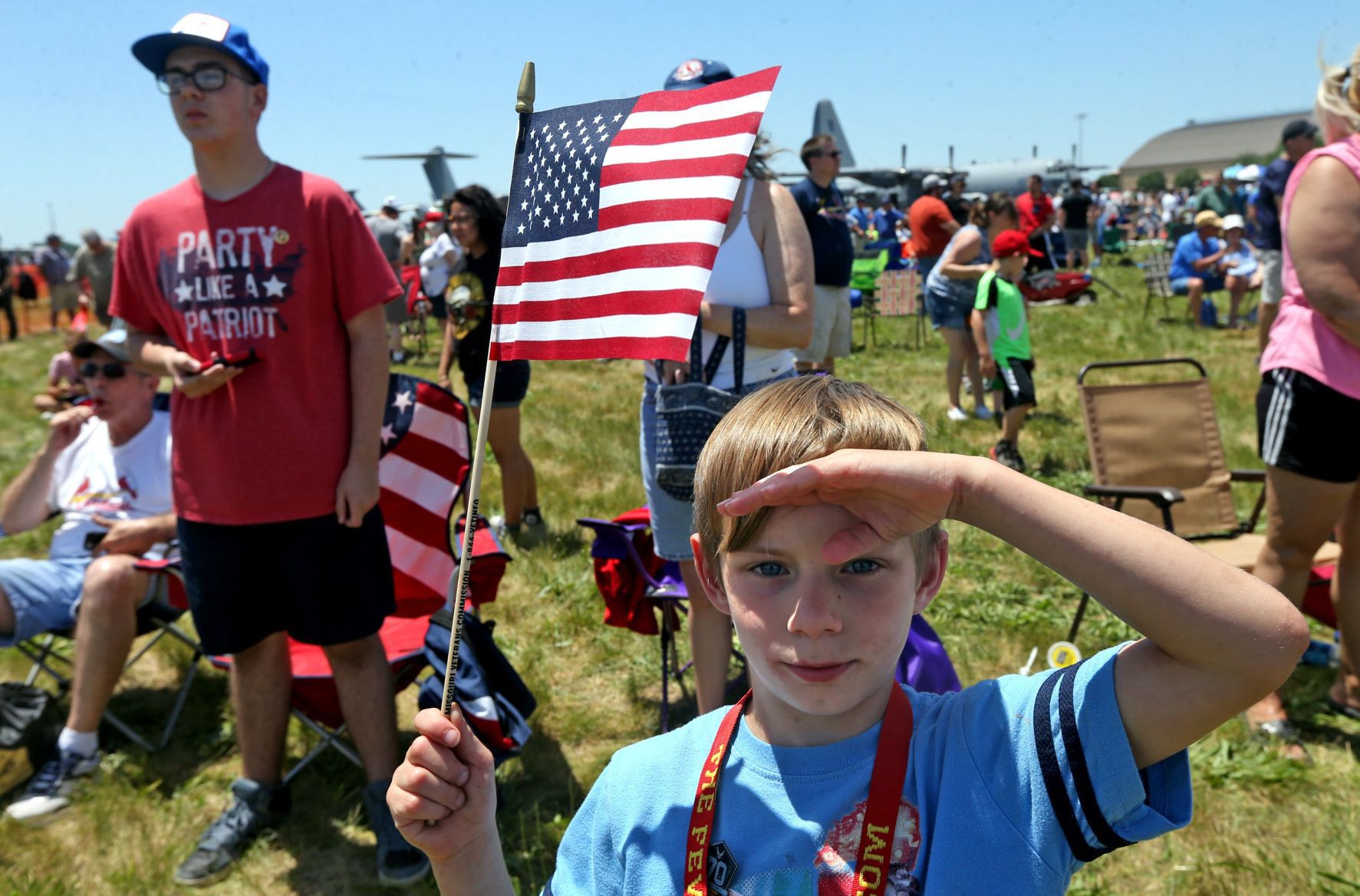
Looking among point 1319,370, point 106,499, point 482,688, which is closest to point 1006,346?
point 1319,370

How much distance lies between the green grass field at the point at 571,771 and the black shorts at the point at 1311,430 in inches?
43.4

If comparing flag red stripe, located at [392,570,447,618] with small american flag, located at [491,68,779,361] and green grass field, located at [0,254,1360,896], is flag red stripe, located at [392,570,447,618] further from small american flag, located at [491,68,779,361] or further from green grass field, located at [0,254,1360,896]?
small american flag, located at [491,68,779,361]

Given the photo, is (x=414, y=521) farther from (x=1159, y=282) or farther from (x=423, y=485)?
(x=1159, y=282)

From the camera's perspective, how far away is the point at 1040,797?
1224 millimetres

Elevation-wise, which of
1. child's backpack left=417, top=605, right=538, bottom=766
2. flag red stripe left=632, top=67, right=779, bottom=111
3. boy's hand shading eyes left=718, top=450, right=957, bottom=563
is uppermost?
flag red stripe left=632, top=67, right=779, bottom=111

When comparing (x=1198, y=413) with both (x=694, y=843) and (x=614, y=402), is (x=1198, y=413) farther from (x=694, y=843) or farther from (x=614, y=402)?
(x=614, y=402)

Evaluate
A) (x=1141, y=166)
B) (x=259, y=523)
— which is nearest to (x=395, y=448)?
(x=259, y=523)

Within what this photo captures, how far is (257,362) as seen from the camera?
2.93 metres

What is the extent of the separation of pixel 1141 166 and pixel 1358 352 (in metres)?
168

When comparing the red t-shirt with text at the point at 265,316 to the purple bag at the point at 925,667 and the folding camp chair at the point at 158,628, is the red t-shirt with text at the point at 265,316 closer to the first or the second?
the folding camp chair at the point at 158,628

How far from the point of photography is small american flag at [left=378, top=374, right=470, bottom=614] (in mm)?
4117

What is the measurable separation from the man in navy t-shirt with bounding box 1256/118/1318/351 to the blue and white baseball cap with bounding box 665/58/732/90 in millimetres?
5801

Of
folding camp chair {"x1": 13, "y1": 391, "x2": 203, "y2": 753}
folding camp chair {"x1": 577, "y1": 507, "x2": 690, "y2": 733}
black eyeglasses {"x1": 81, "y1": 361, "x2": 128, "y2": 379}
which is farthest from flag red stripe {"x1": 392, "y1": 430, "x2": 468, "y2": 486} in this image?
black eyeglasses {"x1": 81, "y1": 361, "x2": 128, "y2": 379}

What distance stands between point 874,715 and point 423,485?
3088mm
